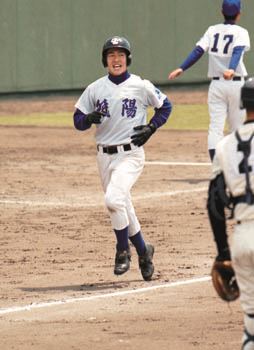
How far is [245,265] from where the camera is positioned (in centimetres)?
642

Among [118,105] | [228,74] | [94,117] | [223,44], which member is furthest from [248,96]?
[223,44]

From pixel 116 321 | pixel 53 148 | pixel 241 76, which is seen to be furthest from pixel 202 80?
pixel 116 321

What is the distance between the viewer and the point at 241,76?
14641mm

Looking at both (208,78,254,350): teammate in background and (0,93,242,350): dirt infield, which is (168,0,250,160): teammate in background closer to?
(0,93,242,350): dirt infield

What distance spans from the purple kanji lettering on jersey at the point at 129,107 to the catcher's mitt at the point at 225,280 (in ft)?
12.5

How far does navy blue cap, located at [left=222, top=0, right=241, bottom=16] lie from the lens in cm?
1445

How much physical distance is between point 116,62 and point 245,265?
4233mm

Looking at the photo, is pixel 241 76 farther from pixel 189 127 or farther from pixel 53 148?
pixel 189 127

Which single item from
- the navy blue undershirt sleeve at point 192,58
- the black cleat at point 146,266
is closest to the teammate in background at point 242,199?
the black cleat at point 146,266

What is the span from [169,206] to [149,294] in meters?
4.81

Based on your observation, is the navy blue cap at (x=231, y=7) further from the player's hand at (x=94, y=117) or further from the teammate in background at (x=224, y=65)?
the player's hand at (x=94, y=117)

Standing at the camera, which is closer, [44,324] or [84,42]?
[44,324]

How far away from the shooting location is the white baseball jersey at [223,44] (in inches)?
571

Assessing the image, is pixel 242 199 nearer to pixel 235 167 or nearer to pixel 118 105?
pixel 235 167
